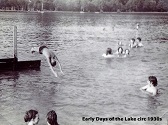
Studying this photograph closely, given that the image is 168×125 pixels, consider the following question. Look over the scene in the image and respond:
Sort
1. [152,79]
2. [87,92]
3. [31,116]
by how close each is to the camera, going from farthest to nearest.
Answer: [87,92] < [152,79] < [31,116]

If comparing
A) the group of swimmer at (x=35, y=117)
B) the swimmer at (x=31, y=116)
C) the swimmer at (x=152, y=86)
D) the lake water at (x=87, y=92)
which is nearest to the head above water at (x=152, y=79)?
the swimmer at (x=152, y=86)

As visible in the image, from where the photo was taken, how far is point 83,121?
12.8 m

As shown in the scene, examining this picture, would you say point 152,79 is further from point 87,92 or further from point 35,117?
point 35,117

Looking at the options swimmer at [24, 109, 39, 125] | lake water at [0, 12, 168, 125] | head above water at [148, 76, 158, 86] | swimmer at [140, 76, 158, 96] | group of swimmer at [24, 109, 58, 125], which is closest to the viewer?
group of swimmer at [24, 109, 58, 125]

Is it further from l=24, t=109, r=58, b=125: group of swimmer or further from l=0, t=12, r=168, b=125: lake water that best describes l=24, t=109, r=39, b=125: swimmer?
l=0, t=12, r=168, b=125: lake water

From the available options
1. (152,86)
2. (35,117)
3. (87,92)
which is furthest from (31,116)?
(152,86)

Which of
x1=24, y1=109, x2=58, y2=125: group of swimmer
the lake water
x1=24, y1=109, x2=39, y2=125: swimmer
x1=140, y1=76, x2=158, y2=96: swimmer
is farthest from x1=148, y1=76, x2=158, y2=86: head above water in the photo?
x1=24, y1=109, x2=39, y2=125: swimmer

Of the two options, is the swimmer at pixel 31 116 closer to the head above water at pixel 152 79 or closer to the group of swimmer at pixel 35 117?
the group of swimmer at pixel 35 117

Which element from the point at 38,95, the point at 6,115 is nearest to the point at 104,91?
the point at 38,95

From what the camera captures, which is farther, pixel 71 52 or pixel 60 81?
pixel 71 52

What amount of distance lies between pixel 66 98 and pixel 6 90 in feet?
11.6

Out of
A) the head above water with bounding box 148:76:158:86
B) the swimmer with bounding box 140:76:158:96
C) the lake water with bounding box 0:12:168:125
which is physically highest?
the head above water with bounding box 148:76:158:86

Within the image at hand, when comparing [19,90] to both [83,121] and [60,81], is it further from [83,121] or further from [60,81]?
[83,121]

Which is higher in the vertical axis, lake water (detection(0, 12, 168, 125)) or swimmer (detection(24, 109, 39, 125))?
swimmer (detection(24, 109, 39, 125))
